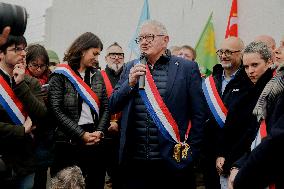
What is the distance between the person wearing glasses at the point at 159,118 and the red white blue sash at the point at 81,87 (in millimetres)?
538

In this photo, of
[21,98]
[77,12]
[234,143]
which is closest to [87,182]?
[21,98]

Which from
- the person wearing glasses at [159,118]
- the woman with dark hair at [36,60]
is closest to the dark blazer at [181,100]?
the person wearing glasses at [159,118]

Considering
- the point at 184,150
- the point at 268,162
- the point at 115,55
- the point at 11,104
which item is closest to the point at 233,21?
the point at 115,55

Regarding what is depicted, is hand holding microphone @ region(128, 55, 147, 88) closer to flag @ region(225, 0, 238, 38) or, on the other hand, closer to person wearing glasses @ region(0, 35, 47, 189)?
person wearing glasses @ region(0, 35, 47, 189)

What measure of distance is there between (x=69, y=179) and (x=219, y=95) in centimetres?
162

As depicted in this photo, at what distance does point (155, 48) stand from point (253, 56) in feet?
2.60

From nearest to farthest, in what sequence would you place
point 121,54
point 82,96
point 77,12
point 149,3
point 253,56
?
point 253,56
point 82,96
point 121,54
point 149,3
point 77,12

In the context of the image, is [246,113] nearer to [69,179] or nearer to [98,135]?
[98,135]

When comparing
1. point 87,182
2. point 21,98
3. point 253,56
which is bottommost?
point 87,182

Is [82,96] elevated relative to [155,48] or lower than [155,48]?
lower

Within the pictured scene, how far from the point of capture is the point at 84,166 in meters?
4.72

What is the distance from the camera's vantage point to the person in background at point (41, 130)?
4.54 metres

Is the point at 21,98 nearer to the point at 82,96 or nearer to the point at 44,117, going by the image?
the point at 44,117

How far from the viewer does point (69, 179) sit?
4242 mm
